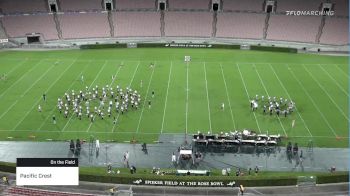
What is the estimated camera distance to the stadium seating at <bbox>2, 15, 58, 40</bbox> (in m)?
57.8

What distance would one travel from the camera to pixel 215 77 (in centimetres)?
4209

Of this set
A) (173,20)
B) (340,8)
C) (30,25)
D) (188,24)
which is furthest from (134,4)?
(340,8)

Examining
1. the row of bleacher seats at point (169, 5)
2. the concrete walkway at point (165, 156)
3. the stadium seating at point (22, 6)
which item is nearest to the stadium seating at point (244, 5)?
the row of bleacher seats at point (169, 5)

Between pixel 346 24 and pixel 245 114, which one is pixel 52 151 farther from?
pixel 346 24

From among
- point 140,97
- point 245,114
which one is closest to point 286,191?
point 245,114

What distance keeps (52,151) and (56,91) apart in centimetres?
1131

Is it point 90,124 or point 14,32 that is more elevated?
point 14,32

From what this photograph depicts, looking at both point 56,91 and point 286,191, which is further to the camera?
point 56,91

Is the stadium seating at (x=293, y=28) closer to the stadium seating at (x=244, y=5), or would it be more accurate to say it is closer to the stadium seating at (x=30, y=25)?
the stadium seating at (x=244, y=5)

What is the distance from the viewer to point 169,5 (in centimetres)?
6119

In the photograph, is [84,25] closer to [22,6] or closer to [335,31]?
[22,6]

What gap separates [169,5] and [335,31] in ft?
73.3

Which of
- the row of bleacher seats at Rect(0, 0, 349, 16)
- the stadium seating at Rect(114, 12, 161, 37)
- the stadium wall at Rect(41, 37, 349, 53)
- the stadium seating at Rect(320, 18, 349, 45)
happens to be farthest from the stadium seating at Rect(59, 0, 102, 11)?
the stadium seating at Rect(320, 18, 349, 45)

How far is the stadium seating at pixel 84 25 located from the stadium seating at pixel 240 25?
15.3 metres
